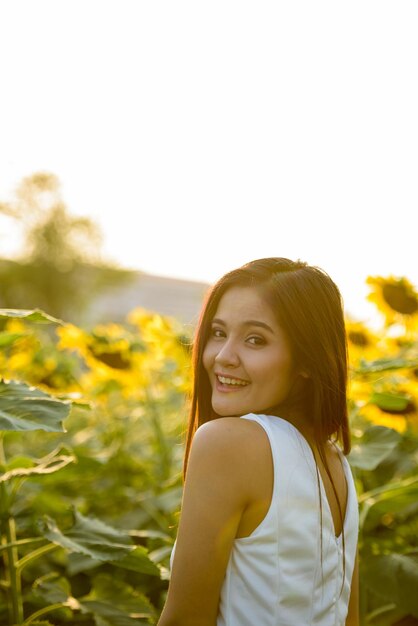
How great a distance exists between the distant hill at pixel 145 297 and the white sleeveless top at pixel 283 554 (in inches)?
817

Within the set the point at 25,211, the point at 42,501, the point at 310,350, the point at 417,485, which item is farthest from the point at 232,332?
the point at 25,211

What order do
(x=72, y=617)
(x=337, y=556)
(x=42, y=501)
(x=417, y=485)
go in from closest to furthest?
1. (x=337, y=556)
2. (x=72, y=617)
3. (x=417, y=485)
4. (x=42, y=501)

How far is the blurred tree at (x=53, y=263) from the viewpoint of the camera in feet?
90.8

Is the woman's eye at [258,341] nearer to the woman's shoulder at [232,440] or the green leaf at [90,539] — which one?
the woman's shoulder at [232,440]

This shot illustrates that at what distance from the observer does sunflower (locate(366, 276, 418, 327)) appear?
281 centimetres

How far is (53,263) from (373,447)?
27755 mm

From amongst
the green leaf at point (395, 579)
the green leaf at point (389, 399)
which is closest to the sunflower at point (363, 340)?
the green leaf at point (389, 399)

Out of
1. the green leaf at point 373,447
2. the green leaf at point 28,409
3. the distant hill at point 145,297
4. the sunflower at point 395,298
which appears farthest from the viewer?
the distant hill at point 145,297

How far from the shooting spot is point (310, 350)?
1.36 meters

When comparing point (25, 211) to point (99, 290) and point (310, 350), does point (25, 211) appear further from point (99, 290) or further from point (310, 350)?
point (310, 350)

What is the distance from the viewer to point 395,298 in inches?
112

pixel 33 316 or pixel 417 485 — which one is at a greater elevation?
pixel 33 316

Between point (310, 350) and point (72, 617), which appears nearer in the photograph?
point (310, 350)

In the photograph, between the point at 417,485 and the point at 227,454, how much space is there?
3.05 feet
